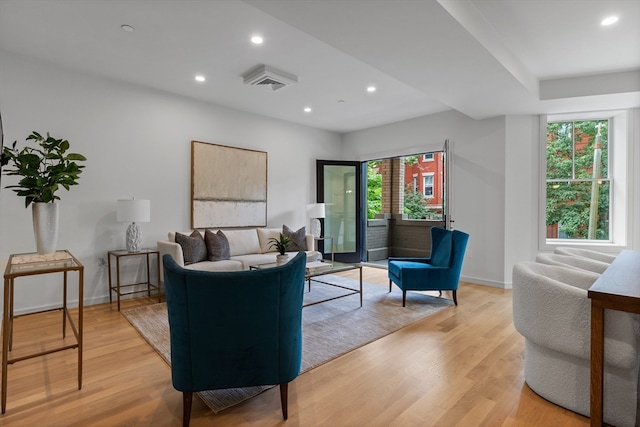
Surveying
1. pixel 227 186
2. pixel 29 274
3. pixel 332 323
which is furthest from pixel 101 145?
pixel 332 323

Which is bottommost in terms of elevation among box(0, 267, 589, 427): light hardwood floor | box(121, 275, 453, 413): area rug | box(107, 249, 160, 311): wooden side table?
box(0, 267, 589, 427): light hardwood floor

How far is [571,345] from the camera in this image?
1.74 m

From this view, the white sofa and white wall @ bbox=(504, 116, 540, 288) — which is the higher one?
white wall @ bbox=(504, 116, 540, 288)

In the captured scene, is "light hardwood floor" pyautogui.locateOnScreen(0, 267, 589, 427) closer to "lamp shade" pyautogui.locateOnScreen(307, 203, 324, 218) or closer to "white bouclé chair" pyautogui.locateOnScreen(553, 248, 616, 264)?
"white bouclé chair" pyautogui.locateOnScreen(553, 248, 616, 264)

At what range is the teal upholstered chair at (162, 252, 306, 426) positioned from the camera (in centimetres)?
153

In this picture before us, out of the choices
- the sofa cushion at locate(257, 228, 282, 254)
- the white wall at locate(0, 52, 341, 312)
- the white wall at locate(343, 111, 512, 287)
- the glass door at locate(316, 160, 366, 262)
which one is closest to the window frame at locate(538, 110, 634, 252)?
the white wall at locate(343, 111, 512, 287)

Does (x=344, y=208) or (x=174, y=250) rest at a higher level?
(x=344, y=208)

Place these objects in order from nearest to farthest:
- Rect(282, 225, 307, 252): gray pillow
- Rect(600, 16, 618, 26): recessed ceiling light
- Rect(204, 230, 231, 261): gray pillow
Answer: Rect(600, 16, 618, 26): recessed ceiling light < Rect(204, 230, 231, 261): gray pillow < Rect(282, 225, 307, 252): gray pillow

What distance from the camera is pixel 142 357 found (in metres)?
2.48

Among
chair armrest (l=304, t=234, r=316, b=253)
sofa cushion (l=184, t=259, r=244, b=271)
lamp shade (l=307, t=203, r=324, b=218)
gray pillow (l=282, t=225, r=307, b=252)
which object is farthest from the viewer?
lamp shade (l=307, t=203, r=324, b=218)

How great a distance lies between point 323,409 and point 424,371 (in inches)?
33.0

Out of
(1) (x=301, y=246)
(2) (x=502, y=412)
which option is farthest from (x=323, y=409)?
(1) (x=301, y=246)

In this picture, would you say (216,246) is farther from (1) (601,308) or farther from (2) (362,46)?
(1) (601,308)

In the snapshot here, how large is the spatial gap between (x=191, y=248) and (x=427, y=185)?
27.2 ft
